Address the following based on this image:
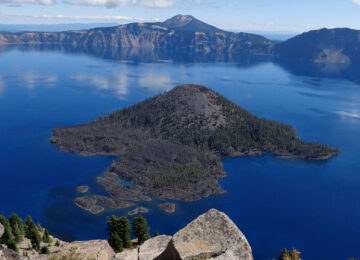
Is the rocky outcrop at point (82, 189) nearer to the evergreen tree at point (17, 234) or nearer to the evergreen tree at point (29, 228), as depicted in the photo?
the evergreen tree at point (29, 228)

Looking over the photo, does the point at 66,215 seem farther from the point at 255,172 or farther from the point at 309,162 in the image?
the point at 309,162

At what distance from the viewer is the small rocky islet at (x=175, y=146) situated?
412 ft

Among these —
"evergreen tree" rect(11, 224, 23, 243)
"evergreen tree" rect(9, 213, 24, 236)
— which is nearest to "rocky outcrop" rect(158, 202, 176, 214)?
"evergreen tree" rect(9, 213, 24, 236)

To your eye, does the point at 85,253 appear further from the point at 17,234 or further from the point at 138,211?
the point at 138,211

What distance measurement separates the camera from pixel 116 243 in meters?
70.9

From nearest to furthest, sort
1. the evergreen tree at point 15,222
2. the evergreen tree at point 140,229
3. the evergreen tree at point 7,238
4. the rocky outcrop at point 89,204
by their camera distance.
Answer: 1. the evergreen tree at point 7,238
2. the evergreen tree at point 140,229
3. the evergreen tree at point 15,222
4. the rocky outcrop at point 89,204

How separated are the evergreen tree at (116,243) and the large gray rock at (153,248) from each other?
34815mm

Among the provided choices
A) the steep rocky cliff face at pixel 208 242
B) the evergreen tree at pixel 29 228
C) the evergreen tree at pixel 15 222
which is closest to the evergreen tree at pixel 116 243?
the evergreen tree at pixel 29 228

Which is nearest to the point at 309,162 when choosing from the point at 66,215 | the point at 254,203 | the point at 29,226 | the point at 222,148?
the point at 222,148

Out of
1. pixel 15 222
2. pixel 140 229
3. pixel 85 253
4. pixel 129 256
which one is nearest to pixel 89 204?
pixel 15 222

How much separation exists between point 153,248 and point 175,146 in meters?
128

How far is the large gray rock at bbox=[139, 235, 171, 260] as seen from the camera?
108ft

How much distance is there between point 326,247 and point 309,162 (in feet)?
224

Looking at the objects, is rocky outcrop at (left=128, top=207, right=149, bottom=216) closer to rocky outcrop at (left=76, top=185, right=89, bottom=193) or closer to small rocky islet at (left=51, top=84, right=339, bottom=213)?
small rocky islet at (left=51, top=84, right=339, bottom=213)
